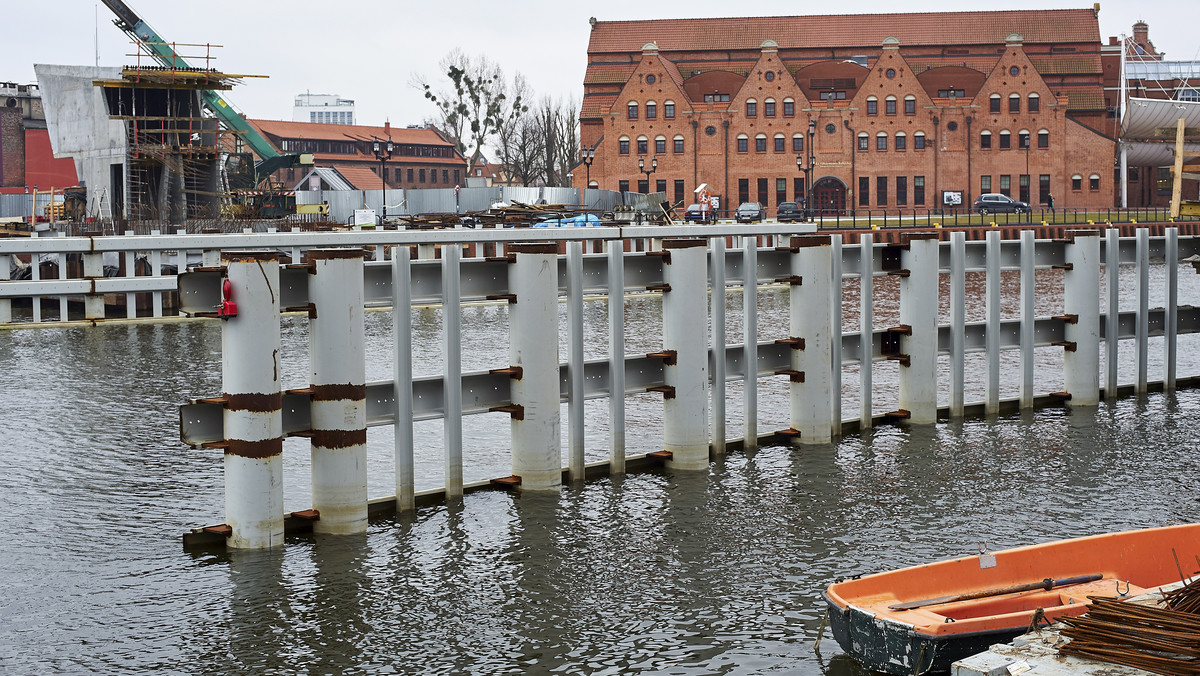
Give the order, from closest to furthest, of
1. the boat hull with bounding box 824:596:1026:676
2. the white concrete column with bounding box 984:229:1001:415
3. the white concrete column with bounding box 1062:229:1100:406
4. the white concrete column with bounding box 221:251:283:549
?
the boat hull with bounding box 824:596:1026:676, the white concrete column with bounding box 221:251:283:549, the white concrete column with bounding box 984:229:1001:415, the white concrete column with bounding box 1062:229:1100:406

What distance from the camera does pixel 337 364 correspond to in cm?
1169

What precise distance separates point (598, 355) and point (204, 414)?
57.8ft

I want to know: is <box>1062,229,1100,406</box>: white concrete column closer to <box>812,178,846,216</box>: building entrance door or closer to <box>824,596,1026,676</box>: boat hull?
<box>824,596,1026,676</box>: boat hull

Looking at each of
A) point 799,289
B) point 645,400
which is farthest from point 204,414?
point 645,400

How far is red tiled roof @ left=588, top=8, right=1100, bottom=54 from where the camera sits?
326 feet

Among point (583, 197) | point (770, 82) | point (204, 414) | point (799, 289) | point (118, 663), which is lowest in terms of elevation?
point (118, 663)

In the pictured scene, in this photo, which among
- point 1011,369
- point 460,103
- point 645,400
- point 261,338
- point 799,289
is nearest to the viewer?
point 261,338

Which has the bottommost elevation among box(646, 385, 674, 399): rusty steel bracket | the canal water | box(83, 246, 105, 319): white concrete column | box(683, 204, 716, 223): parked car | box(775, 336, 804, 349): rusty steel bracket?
the canal water

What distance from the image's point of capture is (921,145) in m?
92.3

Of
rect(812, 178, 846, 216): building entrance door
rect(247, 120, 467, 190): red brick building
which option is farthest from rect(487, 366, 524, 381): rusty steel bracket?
rect(247, 120, 467, 190): red brick building

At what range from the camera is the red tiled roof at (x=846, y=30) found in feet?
326

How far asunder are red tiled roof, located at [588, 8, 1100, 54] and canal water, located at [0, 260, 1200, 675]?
8476cm

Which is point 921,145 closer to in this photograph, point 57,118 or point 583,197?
point 583,197

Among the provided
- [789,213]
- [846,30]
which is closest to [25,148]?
[789,213]
